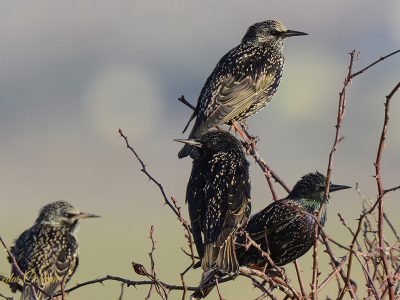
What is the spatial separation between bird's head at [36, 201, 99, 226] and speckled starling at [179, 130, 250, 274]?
1.85 metres

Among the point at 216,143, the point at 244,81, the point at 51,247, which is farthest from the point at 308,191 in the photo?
the point at 51,247

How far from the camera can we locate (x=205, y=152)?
17.4 feet

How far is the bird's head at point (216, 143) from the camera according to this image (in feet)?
17.2

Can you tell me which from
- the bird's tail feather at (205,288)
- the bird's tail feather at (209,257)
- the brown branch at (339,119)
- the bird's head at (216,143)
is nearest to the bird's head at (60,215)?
the bird's head at (216,143)

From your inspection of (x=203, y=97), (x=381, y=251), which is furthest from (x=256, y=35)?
(x=381, y=251)

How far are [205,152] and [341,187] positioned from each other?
106 centimetres

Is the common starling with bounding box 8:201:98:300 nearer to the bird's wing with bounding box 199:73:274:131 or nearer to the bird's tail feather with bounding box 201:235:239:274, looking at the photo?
the bird's wing with bounding box 199:73:274:131

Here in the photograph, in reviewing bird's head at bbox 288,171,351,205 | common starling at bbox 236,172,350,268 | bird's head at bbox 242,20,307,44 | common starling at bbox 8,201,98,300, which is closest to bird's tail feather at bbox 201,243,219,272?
common starling at bbox 236,172,350,268

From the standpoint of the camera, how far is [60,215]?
6.68 meters

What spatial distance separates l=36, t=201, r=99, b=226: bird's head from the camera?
21.8 feet

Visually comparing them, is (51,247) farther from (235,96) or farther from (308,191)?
(308,191)

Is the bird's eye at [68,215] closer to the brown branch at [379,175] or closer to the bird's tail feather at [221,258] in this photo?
the bird's tail feather at [221,258]

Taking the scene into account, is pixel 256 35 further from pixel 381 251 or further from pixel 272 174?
pixel 381 251

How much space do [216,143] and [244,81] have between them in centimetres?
181
